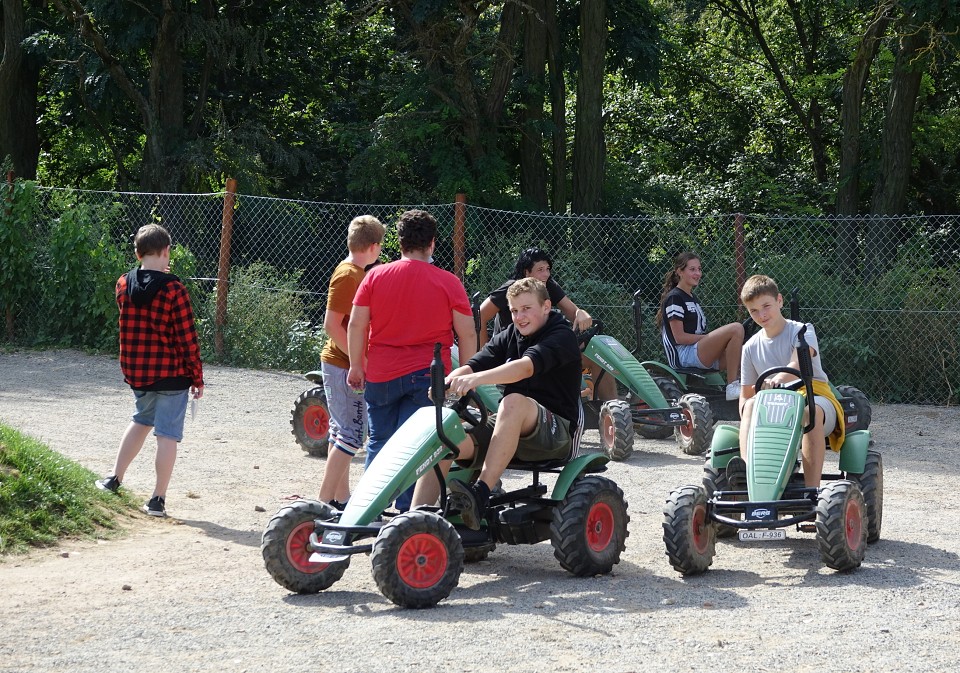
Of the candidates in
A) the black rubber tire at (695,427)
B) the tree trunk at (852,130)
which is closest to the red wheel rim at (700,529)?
the black rubber tire at (695,427)

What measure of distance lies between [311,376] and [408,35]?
28.8 feet

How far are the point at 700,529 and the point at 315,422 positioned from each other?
162 inches

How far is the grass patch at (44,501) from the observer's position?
6.18m

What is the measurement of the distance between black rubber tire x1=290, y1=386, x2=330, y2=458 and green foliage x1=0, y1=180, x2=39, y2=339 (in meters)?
7.08

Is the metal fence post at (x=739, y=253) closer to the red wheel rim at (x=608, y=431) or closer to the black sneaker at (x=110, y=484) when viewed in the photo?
the red wheel rim at (x=608, y=431)

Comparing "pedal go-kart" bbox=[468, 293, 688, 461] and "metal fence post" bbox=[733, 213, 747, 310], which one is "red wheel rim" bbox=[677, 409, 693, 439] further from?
"metal fence post" bbox=[733, 213, 747, 310]

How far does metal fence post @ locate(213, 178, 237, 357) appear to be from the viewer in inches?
543

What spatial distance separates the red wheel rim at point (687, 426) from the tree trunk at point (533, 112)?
337 inches

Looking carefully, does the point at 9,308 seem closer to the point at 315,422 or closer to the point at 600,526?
the point at 315,422

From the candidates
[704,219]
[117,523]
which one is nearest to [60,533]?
[117,523]

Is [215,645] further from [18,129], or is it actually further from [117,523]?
[18,129]

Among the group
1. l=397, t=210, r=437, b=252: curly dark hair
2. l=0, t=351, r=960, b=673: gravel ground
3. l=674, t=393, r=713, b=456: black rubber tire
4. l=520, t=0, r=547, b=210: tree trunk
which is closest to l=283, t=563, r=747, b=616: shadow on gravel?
l=0, t=351, r=960, b=673: gravel ground

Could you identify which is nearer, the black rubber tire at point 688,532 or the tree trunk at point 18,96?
the black rubber tire at point 688,532

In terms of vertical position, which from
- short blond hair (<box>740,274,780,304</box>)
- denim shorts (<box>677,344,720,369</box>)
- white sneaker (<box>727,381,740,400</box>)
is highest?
short blond hair (<box>740,274,780,304</box>)
